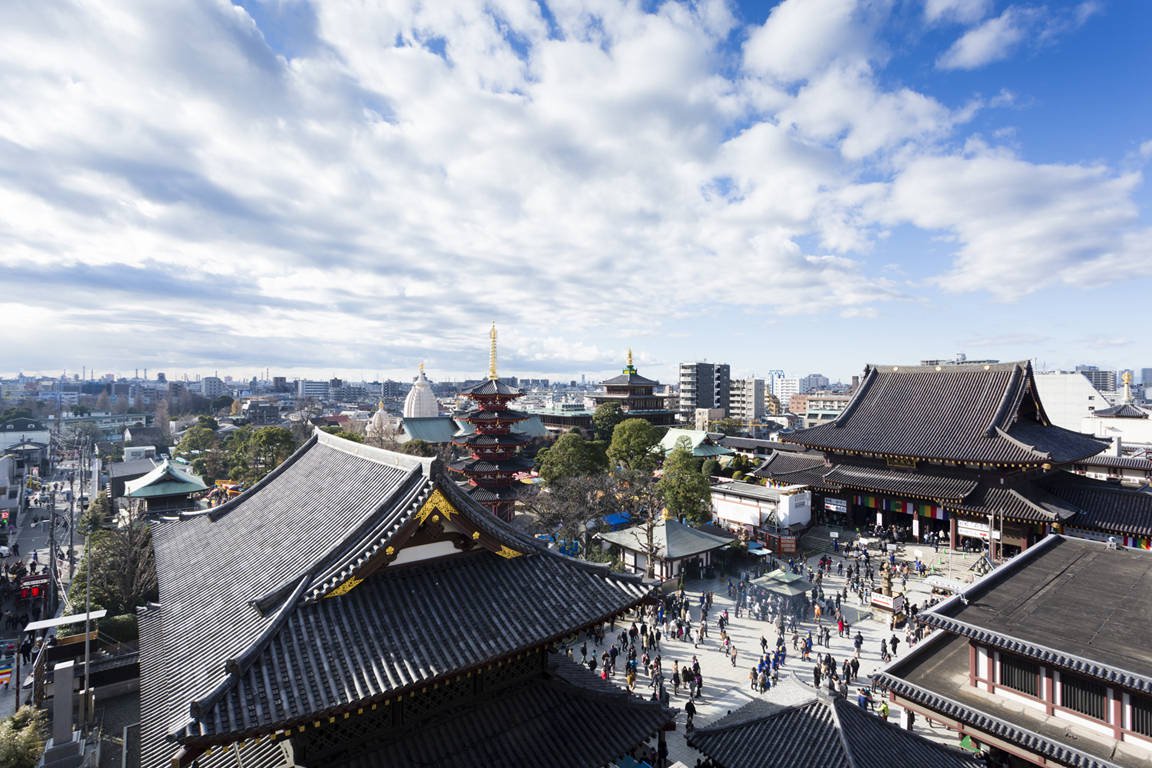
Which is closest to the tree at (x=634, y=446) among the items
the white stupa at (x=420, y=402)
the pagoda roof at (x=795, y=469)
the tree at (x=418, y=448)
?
the pagoda roof at (x=795, y=469)

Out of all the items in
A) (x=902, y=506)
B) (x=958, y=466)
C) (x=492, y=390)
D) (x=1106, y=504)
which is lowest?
(x=902, y=506)

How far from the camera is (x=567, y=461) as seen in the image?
180ft

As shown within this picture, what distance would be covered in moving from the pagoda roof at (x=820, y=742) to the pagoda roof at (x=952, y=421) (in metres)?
29.5

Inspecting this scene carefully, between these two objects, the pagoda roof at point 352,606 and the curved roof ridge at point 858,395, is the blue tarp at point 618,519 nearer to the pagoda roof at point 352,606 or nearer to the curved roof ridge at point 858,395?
the curved roof ridge at point 858,395

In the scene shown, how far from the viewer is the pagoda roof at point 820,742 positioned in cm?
1392

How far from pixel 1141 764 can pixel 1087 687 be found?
1729 mm

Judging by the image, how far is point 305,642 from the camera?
10281mm

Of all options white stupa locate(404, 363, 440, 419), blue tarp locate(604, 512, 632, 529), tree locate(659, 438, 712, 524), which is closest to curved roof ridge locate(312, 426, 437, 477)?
tree locate(659, 438, 712, 524)

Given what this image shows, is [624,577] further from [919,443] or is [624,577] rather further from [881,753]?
[919,443]

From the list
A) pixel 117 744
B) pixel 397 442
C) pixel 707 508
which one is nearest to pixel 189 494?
pixel 397 442

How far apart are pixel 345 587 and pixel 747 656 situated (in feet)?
79.3

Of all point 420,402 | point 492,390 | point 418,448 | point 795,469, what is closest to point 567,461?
point 492,390

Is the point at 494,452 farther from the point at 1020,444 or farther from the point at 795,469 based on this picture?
the point at 1020,444

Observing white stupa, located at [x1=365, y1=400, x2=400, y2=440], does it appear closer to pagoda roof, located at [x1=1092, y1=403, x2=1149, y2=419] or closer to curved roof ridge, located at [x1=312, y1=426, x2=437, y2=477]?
curved roof ridge, located at [x1=312, y1=426, x2=437, y2=477]
